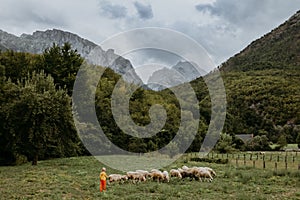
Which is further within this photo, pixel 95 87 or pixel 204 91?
pixel 204 91

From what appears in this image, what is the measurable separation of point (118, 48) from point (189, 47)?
5.87 meters

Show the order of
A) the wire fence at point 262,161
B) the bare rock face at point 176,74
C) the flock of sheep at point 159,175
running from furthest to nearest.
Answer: the bare rock face at point 176,74 < the wire fence at point 262,161 < the flock of sheep at point 159,175

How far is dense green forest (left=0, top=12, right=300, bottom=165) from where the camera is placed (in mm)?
28844

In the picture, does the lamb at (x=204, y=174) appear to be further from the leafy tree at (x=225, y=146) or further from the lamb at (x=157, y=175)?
the leafy tree at (x=225, y=146)

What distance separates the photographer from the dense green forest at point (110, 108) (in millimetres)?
28844

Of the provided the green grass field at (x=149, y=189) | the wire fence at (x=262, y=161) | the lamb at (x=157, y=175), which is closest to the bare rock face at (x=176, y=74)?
the wire fence at (x=262, y=161)

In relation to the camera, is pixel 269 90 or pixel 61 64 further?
pixel 269 90

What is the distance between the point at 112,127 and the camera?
45.7m

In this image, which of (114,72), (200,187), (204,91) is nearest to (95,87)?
(114,72)

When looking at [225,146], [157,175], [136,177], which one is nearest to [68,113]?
[136,177]

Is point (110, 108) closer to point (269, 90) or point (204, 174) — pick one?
point (204, 174)

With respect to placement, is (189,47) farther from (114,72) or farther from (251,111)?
(251,111)

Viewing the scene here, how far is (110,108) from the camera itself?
4525 centimetres

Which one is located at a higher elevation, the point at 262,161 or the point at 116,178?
the point at 262,161
